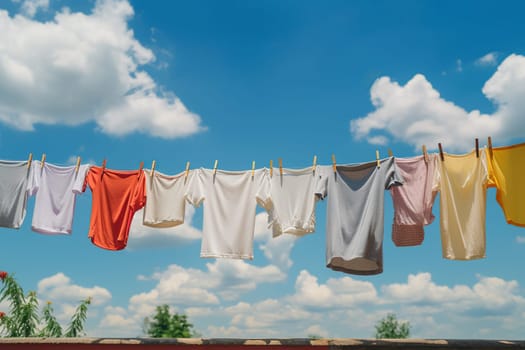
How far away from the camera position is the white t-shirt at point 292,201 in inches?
298

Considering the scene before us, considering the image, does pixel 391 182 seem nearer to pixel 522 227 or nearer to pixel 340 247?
pixel 340 247

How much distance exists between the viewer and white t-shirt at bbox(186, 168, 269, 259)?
7.73 metres

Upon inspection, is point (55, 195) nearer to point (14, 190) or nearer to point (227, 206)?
point (14, 190)

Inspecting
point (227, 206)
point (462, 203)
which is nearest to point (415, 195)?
point (462, 203)

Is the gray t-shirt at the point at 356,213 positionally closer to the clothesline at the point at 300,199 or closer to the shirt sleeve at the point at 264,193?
the clothesline at the point at 300,199

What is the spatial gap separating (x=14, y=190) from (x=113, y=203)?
64.9 inches

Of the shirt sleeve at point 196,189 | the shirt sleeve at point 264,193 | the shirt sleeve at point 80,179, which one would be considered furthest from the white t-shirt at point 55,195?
the shirt sleeve at point 264,193

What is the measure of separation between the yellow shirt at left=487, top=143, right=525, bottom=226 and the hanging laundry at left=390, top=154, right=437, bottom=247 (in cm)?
84

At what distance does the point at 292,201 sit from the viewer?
25.3 ft

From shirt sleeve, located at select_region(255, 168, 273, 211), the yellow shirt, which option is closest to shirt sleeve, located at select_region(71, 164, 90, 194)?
shirt sleeve, located at select_region(255, 168, 273, 211)

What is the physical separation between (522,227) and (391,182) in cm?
187

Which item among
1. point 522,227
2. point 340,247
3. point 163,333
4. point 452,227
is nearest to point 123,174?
point 340,247

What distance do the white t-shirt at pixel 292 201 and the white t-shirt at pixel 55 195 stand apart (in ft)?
10.2

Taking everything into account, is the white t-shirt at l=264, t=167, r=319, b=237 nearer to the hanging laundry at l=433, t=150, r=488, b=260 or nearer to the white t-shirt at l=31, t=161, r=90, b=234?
the hanging laundry at l=433, t=150, r=488, b=260
